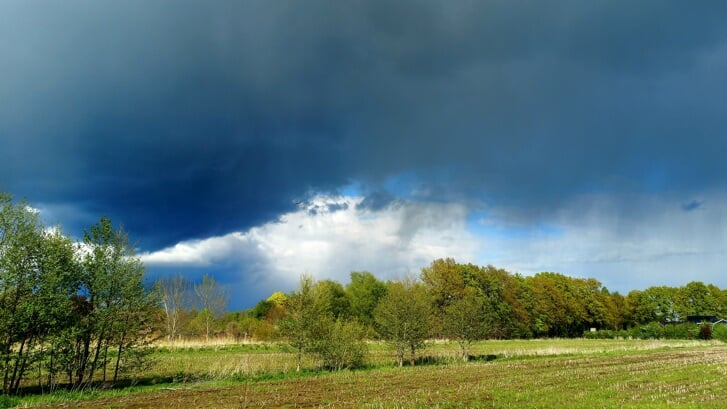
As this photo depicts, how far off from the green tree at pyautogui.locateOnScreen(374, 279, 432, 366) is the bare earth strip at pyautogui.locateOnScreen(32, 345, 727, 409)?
1382 centimetres

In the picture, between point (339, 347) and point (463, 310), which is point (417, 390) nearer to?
point (339, 347)

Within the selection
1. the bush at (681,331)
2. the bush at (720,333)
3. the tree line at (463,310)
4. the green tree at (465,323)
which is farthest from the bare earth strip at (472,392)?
the bush at (681,331)

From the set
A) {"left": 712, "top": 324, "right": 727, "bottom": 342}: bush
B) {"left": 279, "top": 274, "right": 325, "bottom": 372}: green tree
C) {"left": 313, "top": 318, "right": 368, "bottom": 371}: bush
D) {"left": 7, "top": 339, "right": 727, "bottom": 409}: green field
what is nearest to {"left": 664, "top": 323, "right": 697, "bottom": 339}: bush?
{"left": 712, "top": 324, "right": 727, "bottom": 342}: bush

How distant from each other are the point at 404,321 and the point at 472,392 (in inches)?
898

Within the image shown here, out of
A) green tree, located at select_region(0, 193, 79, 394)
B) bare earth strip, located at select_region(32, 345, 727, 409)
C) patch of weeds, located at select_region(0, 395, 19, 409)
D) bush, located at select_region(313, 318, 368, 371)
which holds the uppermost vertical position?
green tree, located at select_region(0, 193, 79, 394)

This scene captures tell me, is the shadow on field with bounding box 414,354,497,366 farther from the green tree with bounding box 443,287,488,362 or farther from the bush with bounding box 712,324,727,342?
the bush with bounding box 712,324,727,342

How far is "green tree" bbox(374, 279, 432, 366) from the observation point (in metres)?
44.0

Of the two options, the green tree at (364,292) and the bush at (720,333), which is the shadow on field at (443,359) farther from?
the bush at (720,333)

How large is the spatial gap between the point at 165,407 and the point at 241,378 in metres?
11.8

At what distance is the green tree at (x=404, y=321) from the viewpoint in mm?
43969

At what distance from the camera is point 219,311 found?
8744 centimetres

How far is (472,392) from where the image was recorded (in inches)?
875

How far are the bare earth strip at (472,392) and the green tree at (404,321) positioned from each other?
13.8 meters

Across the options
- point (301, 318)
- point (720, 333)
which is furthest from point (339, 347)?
point (720, 333)
